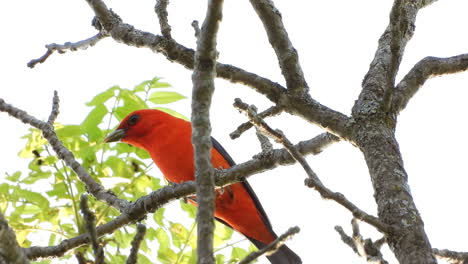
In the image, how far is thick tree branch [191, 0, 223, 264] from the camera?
1.92 m

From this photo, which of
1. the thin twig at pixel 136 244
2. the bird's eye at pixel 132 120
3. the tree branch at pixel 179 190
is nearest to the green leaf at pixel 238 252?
the tree branch at pixel 179 190

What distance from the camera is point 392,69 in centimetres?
303

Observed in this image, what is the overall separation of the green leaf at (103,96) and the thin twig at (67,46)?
21.7 inches

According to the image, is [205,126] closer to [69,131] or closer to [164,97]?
[69,131]

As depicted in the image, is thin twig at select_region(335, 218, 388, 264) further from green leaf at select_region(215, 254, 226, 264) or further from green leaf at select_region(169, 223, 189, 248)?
→ green leaf at select_region(169, 223, 189, 248)

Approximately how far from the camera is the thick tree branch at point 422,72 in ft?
11.3

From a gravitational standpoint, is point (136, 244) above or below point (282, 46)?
below

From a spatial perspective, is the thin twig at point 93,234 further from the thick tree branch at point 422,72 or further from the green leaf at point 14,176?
the green leaf at point 14,176

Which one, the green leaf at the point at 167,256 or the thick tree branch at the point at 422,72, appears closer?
the thick tree branch at the point at 422,72

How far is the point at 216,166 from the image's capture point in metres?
6.33

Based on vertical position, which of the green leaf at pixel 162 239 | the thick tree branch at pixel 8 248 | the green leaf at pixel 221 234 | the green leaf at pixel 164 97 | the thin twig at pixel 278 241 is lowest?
the thick tree branch at pixel 8 248

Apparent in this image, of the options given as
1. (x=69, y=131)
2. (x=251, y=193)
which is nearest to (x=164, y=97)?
(x=69, y=131)

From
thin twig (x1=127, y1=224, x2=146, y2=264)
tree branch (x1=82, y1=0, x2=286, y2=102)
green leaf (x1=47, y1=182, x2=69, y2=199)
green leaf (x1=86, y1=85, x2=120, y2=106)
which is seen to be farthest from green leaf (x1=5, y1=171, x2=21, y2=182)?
thin twig (x1=127, y1=224, x2=146, y2=264)

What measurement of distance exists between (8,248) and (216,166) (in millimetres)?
4275
